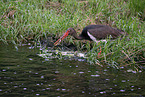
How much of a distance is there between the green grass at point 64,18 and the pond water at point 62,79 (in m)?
1.43

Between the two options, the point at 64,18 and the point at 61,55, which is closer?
the point at 61,55

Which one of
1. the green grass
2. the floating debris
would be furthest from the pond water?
the green grass

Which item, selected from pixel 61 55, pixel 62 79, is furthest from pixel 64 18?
pixel 62 79

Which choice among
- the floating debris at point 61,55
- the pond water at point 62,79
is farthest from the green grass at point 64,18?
the pond water at point 62,79

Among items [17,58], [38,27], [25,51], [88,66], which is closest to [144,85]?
[88,66]

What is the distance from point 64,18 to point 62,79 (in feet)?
18.5

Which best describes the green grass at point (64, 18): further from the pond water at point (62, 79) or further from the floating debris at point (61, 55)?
the pond water at point (62, 79)

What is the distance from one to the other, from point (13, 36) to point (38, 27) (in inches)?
41.8

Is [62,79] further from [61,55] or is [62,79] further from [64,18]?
[64,18]

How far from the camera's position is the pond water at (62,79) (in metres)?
5.25

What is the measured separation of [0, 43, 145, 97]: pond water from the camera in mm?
5254

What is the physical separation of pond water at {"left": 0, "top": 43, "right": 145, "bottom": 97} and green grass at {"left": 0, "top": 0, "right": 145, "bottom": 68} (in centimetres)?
143

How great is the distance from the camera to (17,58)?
26.9 feet

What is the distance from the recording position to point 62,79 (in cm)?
616
